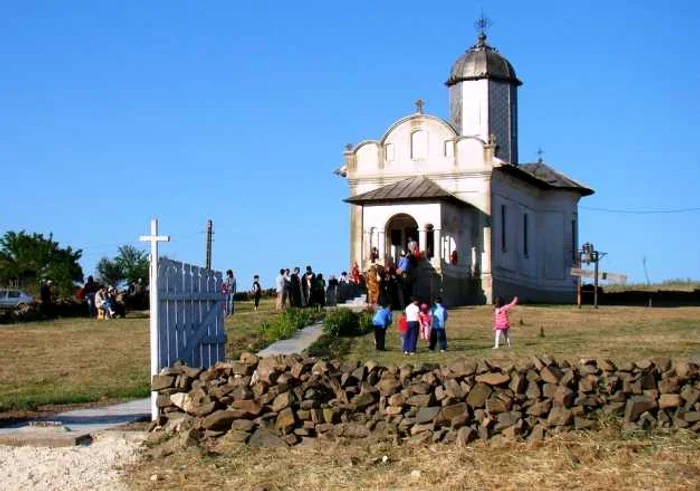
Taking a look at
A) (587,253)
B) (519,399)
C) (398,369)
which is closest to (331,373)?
(398,369)

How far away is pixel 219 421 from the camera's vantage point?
14.2 m

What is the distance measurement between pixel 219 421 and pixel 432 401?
251 cm

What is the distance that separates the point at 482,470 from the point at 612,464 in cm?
136

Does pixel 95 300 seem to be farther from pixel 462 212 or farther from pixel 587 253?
pixel 587 253

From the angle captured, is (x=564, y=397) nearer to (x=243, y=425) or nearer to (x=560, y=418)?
(x=560, y=418)

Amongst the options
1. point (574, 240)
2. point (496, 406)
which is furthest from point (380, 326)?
point (574, 240)

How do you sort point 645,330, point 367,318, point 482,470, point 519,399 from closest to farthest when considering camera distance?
point 482,470
point 519,399
point 645,330
point 367,318

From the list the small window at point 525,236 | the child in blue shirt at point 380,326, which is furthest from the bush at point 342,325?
the small window at point 525,236

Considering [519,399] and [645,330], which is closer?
[519,399]

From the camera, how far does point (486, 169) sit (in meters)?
47.4

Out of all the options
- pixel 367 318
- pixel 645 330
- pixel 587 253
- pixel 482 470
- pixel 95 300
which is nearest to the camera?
pixel 482 470

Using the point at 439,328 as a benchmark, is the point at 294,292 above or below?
above

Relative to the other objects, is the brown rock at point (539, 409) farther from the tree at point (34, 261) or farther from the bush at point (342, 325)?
the tree at point (34, 261)

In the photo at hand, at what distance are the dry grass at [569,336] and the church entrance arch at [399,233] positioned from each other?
5.23m
